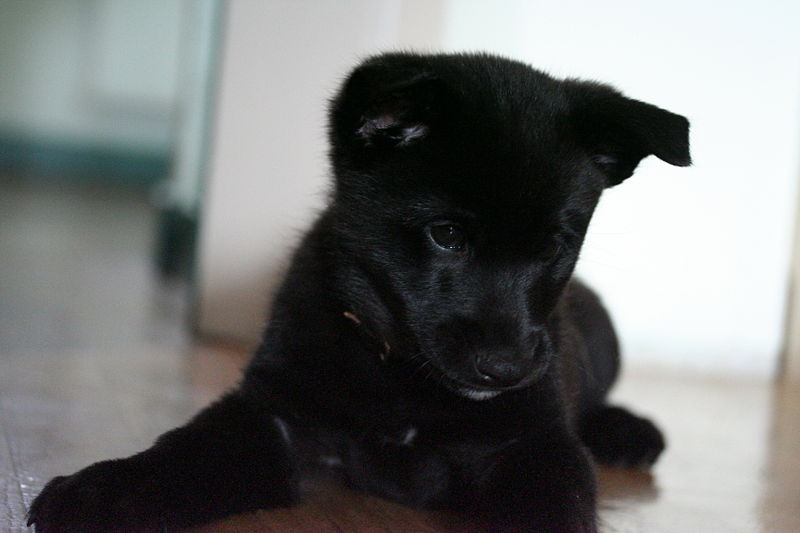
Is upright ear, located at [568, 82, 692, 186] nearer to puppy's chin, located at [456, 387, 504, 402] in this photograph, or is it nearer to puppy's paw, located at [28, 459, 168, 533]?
puppy's chin, located at [456, 387, 504, 402]

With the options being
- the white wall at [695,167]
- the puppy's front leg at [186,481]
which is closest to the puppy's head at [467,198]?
the puppy's front leg at [186,481]

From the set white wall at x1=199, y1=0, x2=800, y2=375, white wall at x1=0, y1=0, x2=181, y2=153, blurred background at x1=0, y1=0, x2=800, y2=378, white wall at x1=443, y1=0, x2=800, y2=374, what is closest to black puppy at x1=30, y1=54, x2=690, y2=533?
blurred background at x1=0, y1=0, x2=800, y2=378

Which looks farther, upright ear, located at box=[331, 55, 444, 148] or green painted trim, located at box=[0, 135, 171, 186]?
green painted trim, located at box=[0, 135, 171, 186]

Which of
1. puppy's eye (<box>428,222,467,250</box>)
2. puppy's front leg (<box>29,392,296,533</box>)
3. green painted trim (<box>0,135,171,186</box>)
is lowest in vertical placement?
green painted trim (<box>0,135,171,186</box>)

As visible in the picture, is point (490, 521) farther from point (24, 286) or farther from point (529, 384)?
point (24, 286)

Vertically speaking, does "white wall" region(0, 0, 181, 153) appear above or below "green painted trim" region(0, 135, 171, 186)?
above

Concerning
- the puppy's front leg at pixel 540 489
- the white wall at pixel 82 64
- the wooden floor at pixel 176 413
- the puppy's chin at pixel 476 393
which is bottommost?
the white wall at pixel 82 64

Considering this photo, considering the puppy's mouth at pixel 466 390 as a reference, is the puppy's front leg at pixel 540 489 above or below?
below

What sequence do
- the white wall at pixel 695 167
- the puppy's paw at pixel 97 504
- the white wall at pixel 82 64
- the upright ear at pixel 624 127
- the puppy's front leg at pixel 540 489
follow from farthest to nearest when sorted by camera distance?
the white wall at pixel 82 64, the white wall at pixel 695 167, the upright ear at pixel 624 127, the puppy's front leg at pixel 540 489, the puppy's paw at pixel 97 504

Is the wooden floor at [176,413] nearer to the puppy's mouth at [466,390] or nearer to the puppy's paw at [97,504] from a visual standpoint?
the puppy's paw at [97,504]
